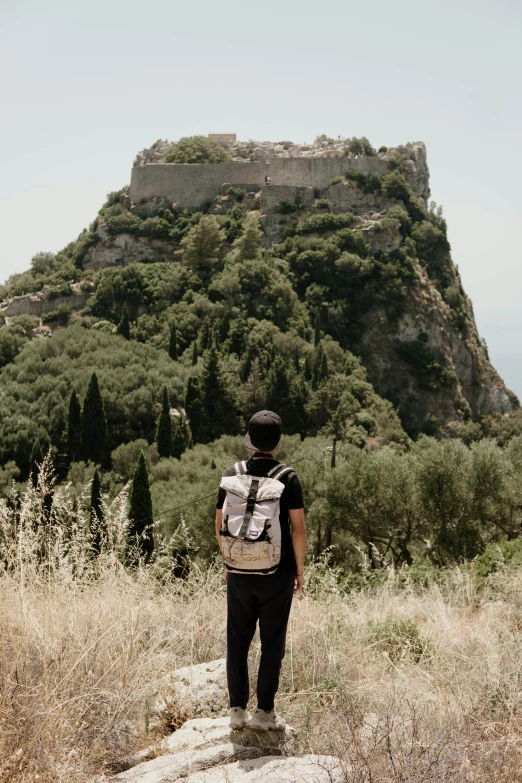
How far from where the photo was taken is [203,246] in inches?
2259

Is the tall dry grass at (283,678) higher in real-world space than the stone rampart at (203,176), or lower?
lower

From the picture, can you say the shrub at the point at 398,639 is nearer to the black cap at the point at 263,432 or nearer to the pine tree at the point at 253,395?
the black cap at the point at 263,432

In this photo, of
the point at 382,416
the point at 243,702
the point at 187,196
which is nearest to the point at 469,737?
the point at 243,702

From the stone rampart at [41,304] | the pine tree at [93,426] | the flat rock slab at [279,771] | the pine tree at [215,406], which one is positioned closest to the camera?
the flat rock slab at [279,771]

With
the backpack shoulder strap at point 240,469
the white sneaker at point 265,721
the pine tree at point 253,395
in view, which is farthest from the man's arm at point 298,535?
the pine tree at point 253,395

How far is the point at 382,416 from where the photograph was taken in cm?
4653

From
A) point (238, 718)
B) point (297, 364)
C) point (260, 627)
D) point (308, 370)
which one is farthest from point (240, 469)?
point (297, 364)

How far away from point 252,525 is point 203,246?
2198 inches

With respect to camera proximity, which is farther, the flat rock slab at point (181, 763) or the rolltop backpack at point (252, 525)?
the rolltop backpack at point (252, 525)

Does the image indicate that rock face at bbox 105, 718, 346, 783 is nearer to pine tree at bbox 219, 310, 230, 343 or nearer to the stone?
the stone

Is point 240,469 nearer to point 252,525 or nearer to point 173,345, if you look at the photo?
point 252,525

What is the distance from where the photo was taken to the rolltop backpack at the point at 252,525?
124 inches

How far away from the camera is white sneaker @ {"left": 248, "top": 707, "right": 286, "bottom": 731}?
312cm

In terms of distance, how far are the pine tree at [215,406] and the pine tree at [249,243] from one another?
1825 centimetres
